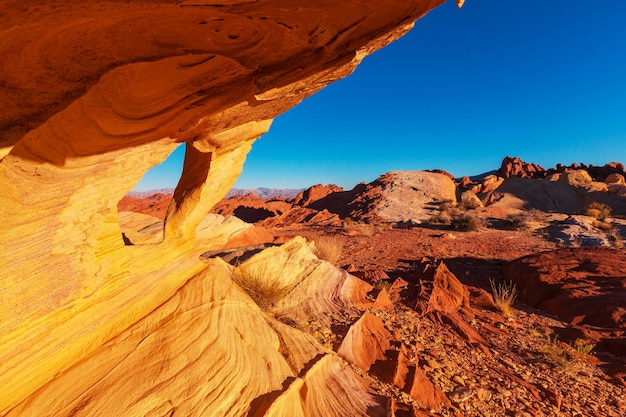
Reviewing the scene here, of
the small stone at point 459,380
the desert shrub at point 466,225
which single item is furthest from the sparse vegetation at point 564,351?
the desert shrub at point 466,225

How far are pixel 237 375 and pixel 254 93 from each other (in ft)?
8.42

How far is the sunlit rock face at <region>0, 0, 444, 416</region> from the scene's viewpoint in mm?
1708

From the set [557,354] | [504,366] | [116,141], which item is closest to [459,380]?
[504,366]

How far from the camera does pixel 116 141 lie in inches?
101

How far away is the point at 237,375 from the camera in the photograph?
2.81 meters

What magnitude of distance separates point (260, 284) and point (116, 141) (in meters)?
3.28

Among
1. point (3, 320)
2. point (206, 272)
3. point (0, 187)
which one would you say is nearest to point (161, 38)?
point (0, 187)

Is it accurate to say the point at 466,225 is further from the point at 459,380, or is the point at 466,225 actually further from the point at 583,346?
the point at 459,380

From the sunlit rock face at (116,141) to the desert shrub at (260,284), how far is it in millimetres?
1552

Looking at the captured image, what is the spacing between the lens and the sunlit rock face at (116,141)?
1.71 m

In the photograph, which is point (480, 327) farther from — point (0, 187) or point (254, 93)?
point (0, 187)

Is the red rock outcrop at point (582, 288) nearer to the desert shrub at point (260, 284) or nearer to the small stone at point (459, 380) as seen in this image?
the small stone at point (459, 380)

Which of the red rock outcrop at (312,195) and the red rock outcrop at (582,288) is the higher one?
the red rock outcrop at (312,195)

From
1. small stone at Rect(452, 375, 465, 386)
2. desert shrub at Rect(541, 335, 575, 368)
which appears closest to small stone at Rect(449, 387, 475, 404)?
small stone at Rect(452, 375, 465, 386)
